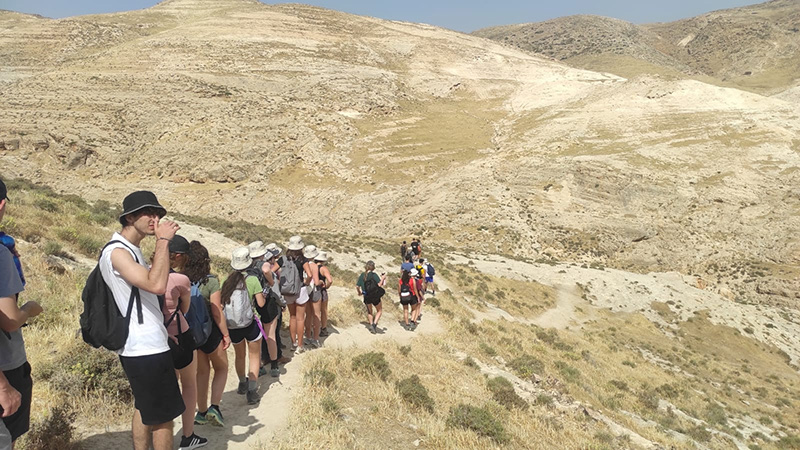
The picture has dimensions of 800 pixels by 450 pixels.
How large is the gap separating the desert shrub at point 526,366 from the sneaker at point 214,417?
8.19 m

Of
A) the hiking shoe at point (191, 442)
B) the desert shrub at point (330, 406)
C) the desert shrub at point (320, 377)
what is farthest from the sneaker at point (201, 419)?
the desert shrub at point (320, 377)

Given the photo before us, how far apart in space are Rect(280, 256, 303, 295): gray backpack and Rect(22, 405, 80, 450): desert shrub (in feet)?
12.2

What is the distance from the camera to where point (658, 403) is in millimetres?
13070

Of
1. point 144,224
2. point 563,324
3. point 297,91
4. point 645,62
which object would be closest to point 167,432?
point 144,224

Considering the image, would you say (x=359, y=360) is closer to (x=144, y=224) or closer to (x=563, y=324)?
(x=144, y=224)

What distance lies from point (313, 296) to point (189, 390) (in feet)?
14.4

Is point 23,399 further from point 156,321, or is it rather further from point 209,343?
point 209,343

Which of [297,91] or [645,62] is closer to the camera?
[297,91]

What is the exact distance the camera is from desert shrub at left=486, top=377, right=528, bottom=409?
28.3 ft

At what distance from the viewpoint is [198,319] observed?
4539 mm

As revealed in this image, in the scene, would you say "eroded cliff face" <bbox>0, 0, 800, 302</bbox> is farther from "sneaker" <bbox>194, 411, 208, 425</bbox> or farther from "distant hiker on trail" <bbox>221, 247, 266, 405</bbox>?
"sneaker" <bbox>194, 411, 208, 425</bbox>

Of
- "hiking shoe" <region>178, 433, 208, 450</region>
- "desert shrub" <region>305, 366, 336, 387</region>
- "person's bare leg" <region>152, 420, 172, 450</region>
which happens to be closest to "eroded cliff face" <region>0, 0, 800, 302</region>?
"desert shrub" <region>305, 366, 336, 387</region>

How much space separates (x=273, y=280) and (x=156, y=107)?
48.5 metres

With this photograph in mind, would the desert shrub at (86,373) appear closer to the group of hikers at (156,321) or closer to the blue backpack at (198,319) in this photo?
Answer: the group of hikers at (156,321)
